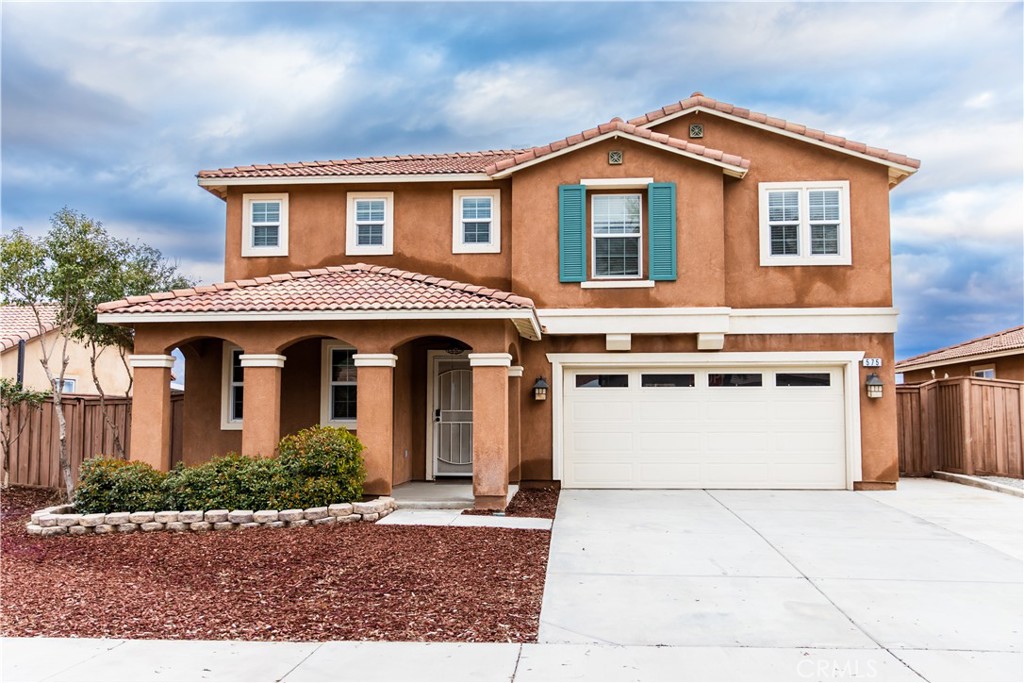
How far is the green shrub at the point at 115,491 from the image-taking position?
10344 millimetres

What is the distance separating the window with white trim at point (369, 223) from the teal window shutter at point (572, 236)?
3.32 metres

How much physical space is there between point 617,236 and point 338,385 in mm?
A: 5709

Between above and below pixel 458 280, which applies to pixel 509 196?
above

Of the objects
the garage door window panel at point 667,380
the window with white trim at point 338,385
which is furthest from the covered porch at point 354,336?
the garage door window panel at point 667,380

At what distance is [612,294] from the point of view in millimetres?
13609

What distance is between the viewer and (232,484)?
10.4 m

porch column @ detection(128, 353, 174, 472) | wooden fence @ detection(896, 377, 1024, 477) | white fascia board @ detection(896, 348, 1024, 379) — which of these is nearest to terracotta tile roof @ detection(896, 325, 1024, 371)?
white fascia board @ detection(896, 348, 1024, 379)

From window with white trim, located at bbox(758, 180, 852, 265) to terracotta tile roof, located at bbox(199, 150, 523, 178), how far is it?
539 centimetres

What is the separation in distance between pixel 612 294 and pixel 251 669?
31.9 ft

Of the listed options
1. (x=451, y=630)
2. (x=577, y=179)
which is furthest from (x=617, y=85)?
(x=451, y=630)

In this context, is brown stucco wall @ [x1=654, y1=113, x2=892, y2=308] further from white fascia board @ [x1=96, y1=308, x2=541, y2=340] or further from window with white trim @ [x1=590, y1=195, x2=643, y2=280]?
white fascia board @ [x1=96, y1=308, x2=541, y2=340]

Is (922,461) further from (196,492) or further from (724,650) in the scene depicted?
(196,492)

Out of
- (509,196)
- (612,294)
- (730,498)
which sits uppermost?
(509,196)

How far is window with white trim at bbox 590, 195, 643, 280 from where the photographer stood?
13.7 m
